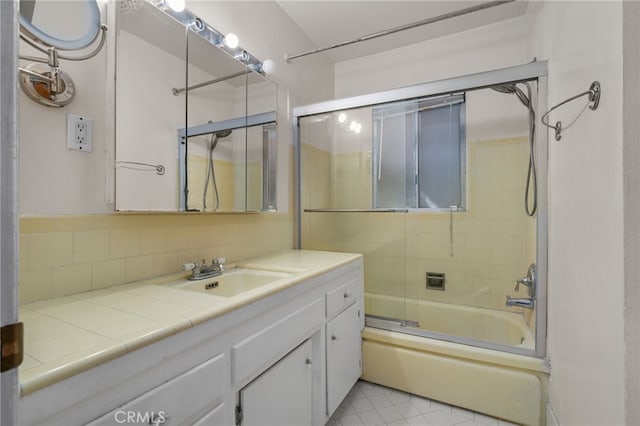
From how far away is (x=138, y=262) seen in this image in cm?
117

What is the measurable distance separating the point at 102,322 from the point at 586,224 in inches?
60.8

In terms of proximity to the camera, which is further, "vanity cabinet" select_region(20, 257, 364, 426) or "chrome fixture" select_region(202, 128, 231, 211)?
"chrome fixture" select_region(202, 128, 231, 211)

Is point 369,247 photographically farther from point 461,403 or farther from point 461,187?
point 461,403

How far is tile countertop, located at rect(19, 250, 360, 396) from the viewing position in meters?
0.55

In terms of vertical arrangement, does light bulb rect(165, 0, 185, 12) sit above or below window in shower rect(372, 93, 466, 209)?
above

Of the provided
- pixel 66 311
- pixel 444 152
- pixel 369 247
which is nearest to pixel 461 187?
pixel 444 152

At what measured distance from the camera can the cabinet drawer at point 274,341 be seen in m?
0.91

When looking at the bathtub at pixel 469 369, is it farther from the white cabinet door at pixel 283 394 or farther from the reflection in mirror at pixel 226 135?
the reflection in mirror at pixel 226 135

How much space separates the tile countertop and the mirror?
1.20ft

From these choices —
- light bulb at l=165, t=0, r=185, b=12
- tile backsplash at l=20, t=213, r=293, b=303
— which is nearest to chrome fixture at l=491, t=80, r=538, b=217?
light bulb at l=165, t=0, r=185, b=12

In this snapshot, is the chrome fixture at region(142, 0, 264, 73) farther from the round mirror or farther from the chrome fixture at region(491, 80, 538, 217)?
the chrome fixture at region(491, 80, 538, 217)

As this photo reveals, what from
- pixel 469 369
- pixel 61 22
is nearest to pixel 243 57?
pixel 61 22

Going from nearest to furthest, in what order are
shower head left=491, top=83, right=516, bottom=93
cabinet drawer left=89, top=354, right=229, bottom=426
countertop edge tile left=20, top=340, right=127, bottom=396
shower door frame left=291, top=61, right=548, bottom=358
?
countertop edge tile left=20, top=340, right=127, bottom=396 → cabinet drawer left=89, top=354, right=229, bottom=426 → shower door frame left=291, top=61, right=548, bottom=358 → shower head left=491, top=83, right=516, bottom=93

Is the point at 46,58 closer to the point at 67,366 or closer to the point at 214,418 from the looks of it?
the point at 67,366
